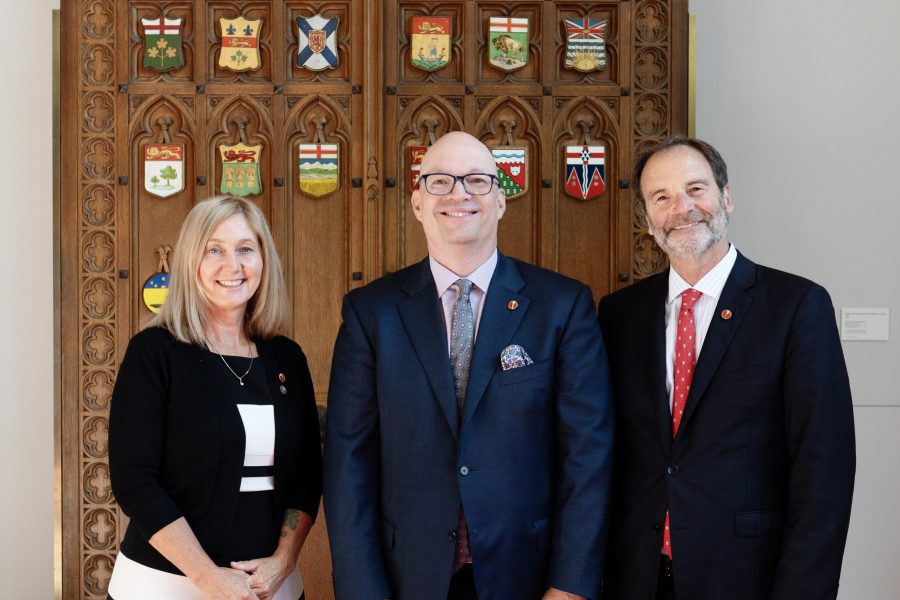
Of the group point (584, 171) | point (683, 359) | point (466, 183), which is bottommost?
point (683, 359)

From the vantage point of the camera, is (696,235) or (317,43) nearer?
(696,235)

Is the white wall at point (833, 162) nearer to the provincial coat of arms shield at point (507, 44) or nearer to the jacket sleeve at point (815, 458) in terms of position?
the provincial coat of arms shield at point (507, 44)

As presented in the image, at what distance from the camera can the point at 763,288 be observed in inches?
85.8

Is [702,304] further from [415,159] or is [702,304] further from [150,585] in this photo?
[150,585]

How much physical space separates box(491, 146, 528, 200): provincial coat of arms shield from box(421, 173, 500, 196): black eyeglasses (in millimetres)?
1094

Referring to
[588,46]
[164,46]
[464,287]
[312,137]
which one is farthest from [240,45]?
[464,287]

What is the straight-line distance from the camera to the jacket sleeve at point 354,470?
217 cm

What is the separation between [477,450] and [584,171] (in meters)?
1.57

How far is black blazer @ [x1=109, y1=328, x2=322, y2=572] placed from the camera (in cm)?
212

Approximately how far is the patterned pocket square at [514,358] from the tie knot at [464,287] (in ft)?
0.64

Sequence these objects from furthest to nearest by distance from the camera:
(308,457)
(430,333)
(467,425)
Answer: (308,457)
(430,333)
(467,425)

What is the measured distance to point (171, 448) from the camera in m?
2.18

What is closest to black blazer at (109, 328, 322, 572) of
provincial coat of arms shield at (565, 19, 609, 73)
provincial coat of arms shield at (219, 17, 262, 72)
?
provincial coat of arms shield at (219, 17, 262, 72)

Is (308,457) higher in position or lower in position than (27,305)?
lower
